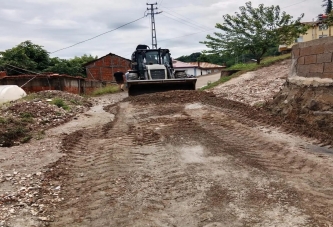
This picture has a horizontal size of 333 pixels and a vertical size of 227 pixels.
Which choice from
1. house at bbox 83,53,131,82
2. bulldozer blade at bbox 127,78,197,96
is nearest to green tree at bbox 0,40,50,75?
house at bbox 83,53,131,82

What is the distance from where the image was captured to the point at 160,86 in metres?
15.6

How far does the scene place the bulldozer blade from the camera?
15.4 meters

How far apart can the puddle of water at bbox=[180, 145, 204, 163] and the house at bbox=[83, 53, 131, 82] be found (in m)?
36.5

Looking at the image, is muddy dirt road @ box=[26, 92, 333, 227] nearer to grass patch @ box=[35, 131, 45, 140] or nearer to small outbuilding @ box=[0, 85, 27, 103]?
grass patch @ box=[35, 131, 45, 140]

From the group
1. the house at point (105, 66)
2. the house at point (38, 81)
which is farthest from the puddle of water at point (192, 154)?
the house at point (105, 66)

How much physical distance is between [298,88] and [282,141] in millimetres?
2542

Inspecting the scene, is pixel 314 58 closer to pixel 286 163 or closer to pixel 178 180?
pixel 286 163

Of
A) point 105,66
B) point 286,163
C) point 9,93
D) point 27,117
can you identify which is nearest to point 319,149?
point 286,163

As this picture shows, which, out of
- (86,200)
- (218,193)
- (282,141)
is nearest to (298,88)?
(282,141)

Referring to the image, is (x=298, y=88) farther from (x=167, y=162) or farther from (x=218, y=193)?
(x=218, y=193)

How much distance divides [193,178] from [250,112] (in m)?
5.39

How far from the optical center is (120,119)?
9.93 m

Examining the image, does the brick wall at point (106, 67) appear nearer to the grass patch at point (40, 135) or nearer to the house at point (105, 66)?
the house at point (105, 66)

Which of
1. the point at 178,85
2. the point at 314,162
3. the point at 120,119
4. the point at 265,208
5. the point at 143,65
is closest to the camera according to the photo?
the point at 265,208
